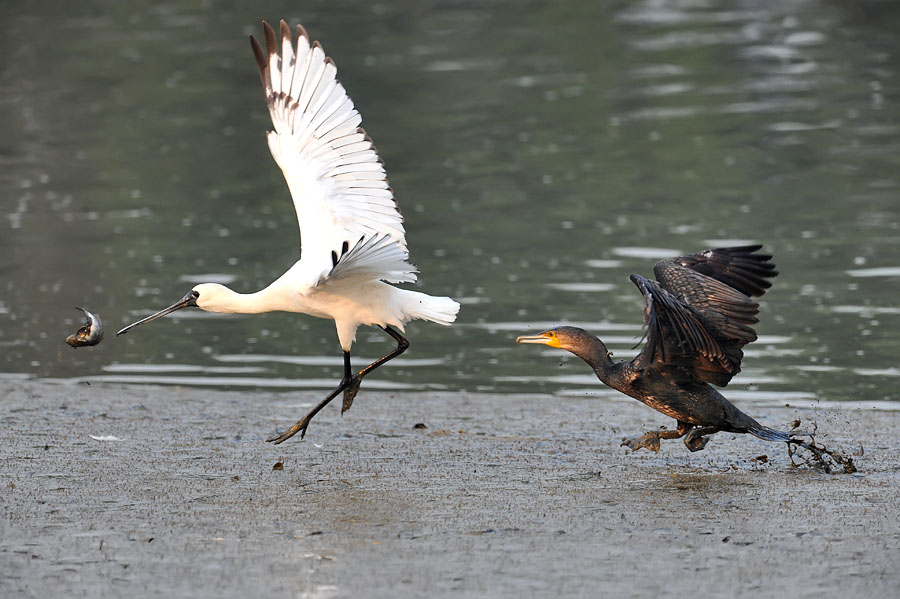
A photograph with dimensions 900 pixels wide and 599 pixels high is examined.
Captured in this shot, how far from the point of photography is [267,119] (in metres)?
23.0

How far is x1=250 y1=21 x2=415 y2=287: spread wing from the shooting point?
9.64 m

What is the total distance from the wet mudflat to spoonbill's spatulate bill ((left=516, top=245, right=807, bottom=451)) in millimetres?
254

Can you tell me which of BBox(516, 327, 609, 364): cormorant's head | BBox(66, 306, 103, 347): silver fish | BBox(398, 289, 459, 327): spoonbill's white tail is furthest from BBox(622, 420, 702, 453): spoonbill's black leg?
BBox(66, 306, 103, 347): silver fish

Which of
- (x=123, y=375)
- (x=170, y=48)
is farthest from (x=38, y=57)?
(x=123, y=375)

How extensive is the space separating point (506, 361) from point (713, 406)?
11.1ft

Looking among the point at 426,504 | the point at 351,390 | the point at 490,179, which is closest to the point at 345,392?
the point at 351,390

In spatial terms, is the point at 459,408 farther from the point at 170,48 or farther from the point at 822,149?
the point at 170,48

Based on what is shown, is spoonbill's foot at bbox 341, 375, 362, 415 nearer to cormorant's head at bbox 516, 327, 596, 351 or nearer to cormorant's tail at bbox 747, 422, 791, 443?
cormorant's head at bbox 516, 327, 596, 351

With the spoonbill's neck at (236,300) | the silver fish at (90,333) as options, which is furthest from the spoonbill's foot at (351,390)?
the silver fish at (90,333)

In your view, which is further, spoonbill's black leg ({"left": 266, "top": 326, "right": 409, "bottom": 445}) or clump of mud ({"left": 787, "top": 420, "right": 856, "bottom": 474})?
spoonbill's black leg ({"left": 266, "top": 326, "right": 409, "bottom": 445})

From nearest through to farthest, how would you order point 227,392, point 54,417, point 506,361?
point 54,417
point 227,392
point 506,361

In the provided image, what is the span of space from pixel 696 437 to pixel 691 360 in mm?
481

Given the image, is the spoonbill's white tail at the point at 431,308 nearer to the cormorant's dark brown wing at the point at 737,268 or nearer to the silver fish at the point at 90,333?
the cormorant's dark brown wing at the point at 737,268

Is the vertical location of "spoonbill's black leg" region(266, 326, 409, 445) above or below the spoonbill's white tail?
below
